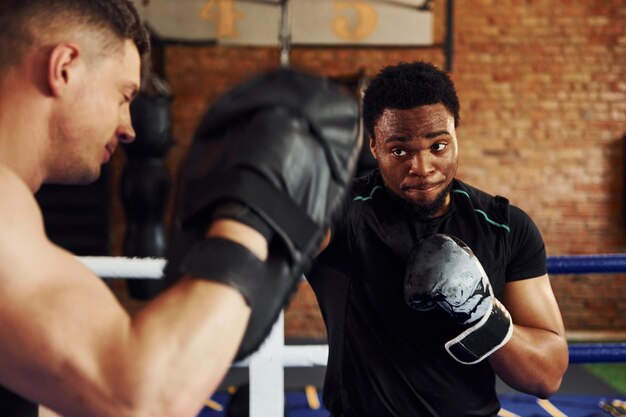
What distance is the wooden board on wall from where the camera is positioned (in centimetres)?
504

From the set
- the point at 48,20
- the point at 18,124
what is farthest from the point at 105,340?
the point at 48,20

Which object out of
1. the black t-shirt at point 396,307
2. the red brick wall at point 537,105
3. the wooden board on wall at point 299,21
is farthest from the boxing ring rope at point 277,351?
the wooden board on wall at point 299,21

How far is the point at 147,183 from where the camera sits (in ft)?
13.5

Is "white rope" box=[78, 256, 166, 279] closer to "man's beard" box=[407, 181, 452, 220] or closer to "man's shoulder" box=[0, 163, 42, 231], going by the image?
"man's beard" box=[407, 181, 452, 220]

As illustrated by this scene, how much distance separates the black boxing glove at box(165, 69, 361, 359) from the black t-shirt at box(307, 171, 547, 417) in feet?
2.27

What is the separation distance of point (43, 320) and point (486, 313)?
91 cm

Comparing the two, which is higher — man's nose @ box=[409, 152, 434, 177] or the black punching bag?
man's nose @ box=[409, 152, 434, 177]

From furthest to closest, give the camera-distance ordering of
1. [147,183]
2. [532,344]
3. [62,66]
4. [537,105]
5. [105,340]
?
[537,105], [147,183], [532,344], [62,66], [105,340]

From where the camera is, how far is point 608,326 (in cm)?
523

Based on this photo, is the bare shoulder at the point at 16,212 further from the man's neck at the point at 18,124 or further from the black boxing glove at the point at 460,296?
the black boxing glove at the point at 460,296

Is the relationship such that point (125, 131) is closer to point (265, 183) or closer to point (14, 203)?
point (14, 203)

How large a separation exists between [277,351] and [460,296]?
0.69 meters

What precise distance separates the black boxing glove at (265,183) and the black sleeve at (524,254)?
0.86 meters

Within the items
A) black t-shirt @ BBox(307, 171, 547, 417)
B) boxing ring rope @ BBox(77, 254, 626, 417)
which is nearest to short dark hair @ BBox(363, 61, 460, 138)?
black t-shirt @ BBox(307, 171, 547, 417)
